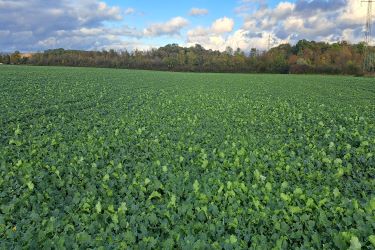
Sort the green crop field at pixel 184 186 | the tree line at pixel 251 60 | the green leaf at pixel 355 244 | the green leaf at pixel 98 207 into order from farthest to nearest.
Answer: the tree line at pixel 251 60 → the green leaf at pixel 98 207 → the green crop field at pixel 184 186 → the green leaf at pixel 355 244

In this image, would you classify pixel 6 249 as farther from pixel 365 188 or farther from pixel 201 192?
pixel 365 188

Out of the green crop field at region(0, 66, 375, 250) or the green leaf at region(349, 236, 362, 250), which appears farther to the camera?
the green crop field at region(0, 66, 375, 250)

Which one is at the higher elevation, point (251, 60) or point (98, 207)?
point (251, 60)

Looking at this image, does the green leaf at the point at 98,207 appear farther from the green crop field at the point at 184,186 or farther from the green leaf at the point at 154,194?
the green leaf at the point at 154,194

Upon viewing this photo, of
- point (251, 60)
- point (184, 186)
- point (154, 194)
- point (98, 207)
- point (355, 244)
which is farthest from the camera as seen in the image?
point (251, 60)

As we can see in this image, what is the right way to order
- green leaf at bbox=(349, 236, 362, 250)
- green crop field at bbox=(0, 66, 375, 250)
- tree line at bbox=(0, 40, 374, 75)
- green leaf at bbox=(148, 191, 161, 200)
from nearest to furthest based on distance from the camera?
green leaf at bbox=(349, 236, 362, 250) → green crop field at bbox=(0, 66, 375, 250) → green leaf at bbox=(148, 191, 161, 200) → tree line at bbox=(0, 40, 374, 75)

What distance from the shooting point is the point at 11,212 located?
5.52 m

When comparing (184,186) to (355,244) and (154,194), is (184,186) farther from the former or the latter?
(355,244)

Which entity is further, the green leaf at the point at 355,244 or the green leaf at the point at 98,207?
the green leaf at the point at 98,207

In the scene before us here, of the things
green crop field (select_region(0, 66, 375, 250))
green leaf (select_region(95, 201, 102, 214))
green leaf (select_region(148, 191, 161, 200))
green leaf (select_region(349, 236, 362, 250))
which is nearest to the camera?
green leaf (select_region(349, 236, 362, 250))

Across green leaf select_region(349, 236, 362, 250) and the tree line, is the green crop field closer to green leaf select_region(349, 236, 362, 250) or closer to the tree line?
green leaf select_region(349, 236, 362, 250)

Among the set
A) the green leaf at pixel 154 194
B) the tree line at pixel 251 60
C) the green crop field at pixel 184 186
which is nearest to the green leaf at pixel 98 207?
the green crop field at pixel 184 186

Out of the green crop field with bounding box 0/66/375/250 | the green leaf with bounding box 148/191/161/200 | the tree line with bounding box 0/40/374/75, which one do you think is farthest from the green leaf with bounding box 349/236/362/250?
the tree line with bounding box 0/40/374/75

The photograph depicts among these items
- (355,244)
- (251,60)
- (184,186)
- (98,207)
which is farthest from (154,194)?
(251,60)
